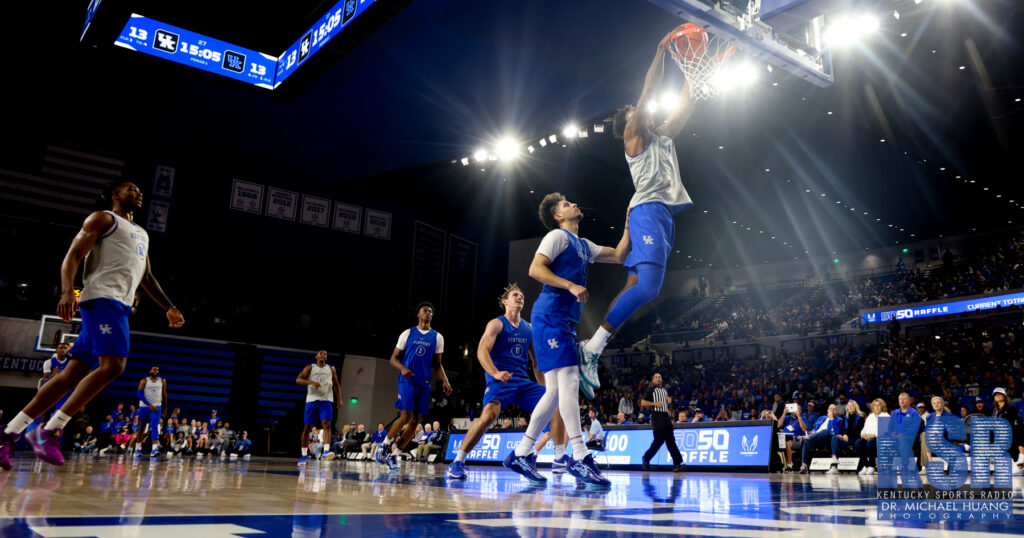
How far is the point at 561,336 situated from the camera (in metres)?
4.27

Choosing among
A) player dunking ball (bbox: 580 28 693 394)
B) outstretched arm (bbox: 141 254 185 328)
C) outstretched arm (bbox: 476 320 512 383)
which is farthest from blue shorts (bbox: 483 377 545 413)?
outstretched arm (bbox: 141 254 185 328)

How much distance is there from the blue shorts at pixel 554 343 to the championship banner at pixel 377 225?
62.6 feet

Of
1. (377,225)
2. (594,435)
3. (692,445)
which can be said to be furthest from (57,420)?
(377,225)

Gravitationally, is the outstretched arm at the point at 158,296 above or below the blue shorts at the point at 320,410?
above

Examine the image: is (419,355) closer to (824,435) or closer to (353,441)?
(824,435)

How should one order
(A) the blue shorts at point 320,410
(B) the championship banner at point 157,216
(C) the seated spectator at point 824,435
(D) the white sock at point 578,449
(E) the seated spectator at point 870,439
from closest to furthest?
(D) the white sock at point 578,449, (A) the blue shorts at point 320,410, (E) the seated spectator at point 870,439, (C) the seated spectator at point 824,435, (B) the championship banner at point 157,216

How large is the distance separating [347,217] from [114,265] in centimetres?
1861

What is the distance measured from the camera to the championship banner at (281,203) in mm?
21172

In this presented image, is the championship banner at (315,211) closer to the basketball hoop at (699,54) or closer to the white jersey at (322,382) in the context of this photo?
the white jersey at (322,382)

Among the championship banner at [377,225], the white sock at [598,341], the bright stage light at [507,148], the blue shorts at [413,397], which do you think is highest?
the bright stage light at [507,148]

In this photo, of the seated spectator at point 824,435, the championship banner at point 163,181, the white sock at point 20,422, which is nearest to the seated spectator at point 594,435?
the seated spectator at point 824,435

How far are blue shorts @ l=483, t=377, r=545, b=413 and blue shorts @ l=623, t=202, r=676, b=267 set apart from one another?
61.0 inches

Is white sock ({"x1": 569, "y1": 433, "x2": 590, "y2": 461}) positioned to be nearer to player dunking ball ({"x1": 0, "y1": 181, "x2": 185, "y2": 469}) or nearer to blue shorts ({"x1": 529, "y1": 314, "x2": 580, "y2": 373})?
blue shorts ({"x1": 529, "y1": 314, "x2": 580, "y2": 373})

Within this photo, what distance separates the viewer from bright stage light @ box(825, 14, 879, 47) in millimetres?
11000
